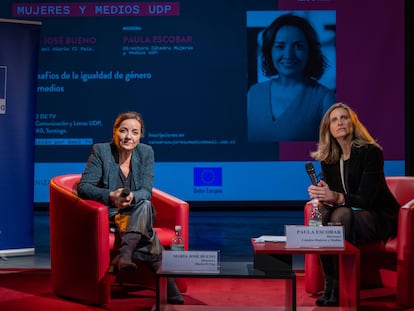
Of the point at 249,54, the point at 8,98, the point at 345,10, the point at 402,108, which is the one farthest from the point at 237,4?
the point at 8,98

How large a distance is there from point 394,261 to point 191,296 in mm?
1280

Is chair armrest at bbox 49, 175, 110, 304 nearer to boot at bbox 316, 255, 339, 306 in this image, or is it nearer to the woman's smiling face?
boot at bbox 316, 255, 339, 306

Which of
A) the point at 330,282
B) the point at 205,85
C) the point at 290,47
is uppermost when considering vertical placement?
the point at 290,47

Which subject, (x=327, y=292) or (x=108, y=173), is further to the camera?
(x=108, y=173)

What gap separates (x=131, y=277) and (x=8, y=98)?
192cm

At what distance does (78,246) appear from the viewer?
13.4 feet

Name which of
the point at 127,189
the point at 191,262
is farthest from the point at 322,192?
the point at 127,189

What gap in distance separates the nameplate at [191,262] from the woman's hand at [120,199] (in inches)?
29.0

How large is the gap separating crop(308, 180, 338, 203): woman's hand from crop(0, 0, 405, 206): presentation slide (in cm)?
490

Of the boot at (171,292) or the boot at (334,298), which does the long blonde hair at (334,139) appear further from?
the boot at (171,292)

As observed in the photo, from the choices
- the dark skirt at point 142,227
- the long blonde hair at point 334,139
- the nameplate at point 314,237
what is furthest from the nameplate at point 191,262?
the long blonde hair at point 334,139

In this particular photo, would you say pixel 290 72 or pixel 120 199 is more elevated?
pixel 290 72

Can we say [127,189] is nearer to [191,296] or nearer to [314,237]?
[191,296]

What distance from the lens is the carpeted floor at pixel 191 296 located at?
4005 millimetres
